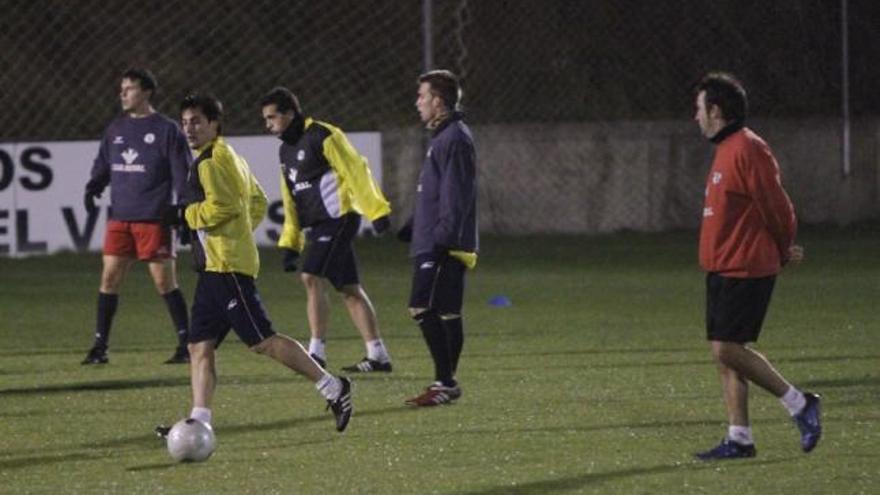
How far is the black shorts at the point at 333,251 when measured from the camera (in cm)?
1362

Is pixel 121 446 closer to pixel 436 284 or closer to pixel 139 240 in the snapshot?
pixel 436 284

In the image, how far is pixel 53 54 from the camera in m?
26.1

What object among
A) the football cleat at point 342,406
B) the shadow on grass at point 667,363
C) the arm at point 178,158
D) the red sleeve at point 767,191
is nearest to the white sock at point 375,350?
the shadow on grass at point 667,363

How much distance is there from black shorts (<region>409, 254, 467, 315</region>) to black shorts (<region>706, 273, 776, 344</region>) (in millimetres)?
2678

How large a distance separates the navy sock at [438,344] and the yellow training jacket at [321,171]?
1.52m

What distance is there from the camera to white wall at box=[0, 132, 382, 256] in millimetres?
22750

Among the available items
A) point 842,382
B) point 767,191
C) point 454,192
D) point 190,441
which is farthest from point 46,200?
point 767,191

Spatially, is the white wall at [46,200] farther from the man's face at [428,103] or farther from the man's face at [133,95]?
the man's face at [428,103]

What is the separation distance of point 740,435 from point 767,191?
1.14 metres

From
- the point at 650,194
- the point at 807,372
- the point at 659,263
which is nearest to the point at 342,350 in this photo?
the point at 807,372

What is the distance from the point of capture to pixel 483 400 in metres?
12.1

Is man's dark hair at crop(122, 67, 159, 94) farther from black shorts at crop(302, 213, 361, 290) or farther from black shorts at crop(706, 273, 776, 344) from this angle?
black shorts at crop(706, 273, 776, 344)

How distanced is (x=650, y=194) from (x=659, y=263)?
12.0 feet

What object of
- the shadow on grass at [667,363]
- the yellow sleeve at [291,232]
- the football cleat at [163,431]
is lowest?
the shadow on grass at [667,363]
